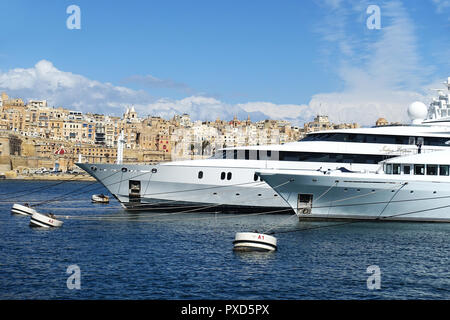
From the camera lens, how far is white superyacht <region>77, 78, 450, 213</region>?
35.5m

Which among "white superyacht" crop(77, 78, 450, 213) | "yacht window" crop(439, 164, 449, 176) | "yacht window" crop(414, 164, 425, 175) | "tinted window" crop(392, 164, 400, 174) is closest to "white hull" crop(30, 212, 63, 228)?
"white superyacht" crop(77, 78, 450, 213)

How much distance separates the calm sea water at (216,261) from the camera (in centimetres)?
1675

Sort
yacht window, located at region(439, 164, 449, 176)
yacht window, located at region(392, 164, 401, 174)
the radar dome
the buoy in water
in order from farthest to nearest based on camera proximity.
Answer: the radar dome → yacht window, located at region(392, 164, 401, 174) → yacht window, located at region(439, 164, 449, 176) → the buoy in water

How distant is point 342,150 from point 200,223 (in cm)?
1161

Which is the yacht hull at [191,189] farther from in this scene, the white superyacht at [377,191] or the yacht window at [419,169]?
the yacht window at [419,169]

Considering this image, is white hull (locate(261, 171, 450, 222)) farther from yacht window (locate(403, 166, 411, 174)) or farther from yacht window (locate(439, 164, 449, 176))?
yacht window (locate(403, 166, 411, 174))

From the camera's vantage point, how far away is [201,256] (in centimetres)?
2158

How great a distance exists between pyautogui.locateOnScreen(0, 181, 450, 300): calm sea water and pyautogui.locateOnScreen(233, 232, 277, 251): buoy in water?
511 millimetres

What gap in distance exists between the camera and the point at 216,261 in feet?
67.8

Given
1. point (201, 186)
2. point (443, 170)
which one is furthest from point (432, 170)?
point (201, 186)

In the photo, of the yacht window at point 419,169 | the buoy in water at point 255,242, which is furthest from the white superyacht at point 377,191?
the buoy in water at point 255,242

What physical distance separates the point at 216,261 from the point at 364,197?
12323 mm

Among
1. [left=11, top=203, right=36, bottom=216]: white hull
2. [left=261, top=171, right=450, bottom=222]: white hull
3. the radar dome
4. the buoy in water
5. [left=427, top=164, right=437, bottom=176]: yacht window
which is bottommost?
the buoy in water

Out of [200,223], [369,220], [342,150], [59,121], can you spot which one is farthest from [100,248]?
[59,121]
